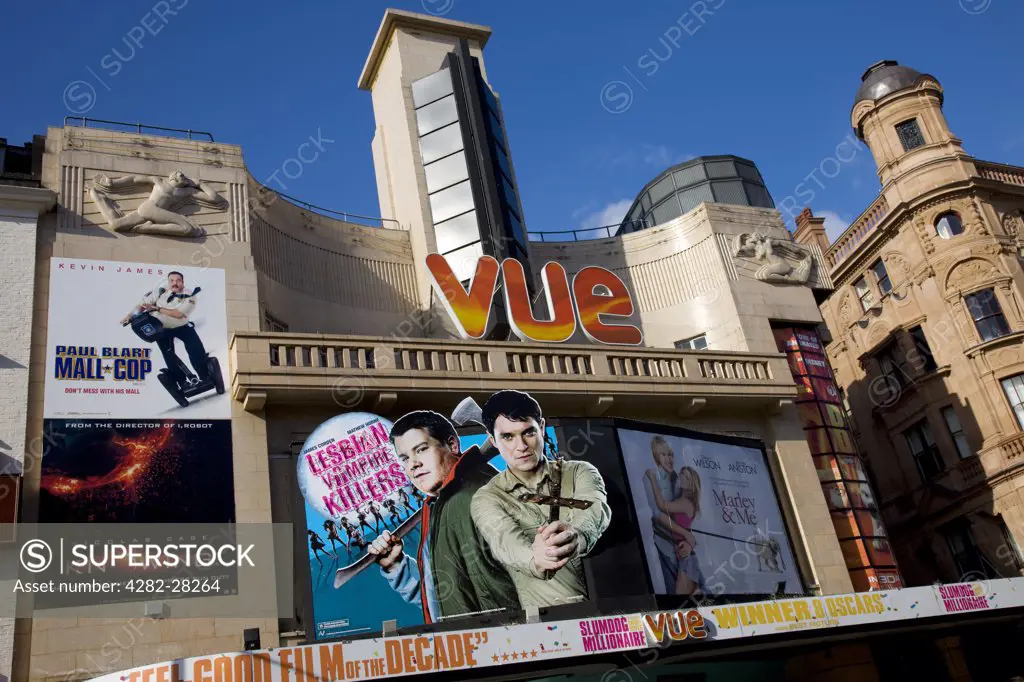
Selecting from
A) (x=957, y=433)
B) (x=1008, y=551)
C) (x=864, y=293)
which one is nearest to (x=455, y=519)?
(x=1008, y=551)

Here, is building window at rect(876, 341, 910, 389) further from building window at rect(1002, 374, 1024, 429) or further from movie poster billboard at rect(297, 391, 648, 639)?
movie poster billboard at rect(297, 391, 648, 639)

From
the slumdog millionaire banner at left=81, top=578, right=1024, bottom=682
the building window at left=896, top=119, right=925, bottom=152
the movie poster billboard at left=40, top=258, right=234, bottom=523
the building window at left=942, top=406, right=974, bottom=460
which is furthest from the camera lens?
the building window at left=896, top=119, right=925, bottom=152

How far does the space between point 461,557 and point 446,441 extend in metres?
3.10

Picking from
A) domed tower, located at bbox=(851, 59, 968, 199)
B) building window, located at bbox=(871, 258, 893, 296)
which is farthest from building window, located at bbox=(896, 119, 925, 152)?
building window, located at bbox=(871, 258, 893, 296)

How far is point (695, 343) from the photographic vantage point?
3525 centimetres

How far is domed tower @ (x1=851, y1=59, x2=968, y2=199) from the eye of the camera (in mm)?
42281

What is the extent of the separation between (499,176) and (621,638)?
67.4ft

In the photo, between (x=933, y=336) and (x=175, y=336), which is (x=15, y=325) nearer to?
(x=175, y=336)

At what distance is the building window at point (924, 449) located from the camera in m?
40.2

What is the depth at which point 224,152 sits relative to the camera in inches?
1126

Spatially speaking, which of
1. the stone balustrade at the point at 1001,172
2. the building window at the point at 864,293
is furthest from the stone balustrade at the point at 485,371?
the stone balustrade at the point at 1001,172

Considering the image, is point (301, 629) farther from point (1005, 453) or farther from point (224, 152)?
point (1005, 453)

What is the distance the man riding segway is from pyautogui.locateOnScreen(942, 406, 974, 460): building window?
28680 mm

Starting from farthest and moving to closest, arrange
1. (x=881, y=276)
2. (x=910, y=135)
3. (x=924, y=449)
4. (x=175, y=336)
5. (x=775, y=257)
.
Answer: (x=881, y=276) → (x=910, y=135) → (x=924, y=449) → (x=775, y=257) → (x=175, y=336)
